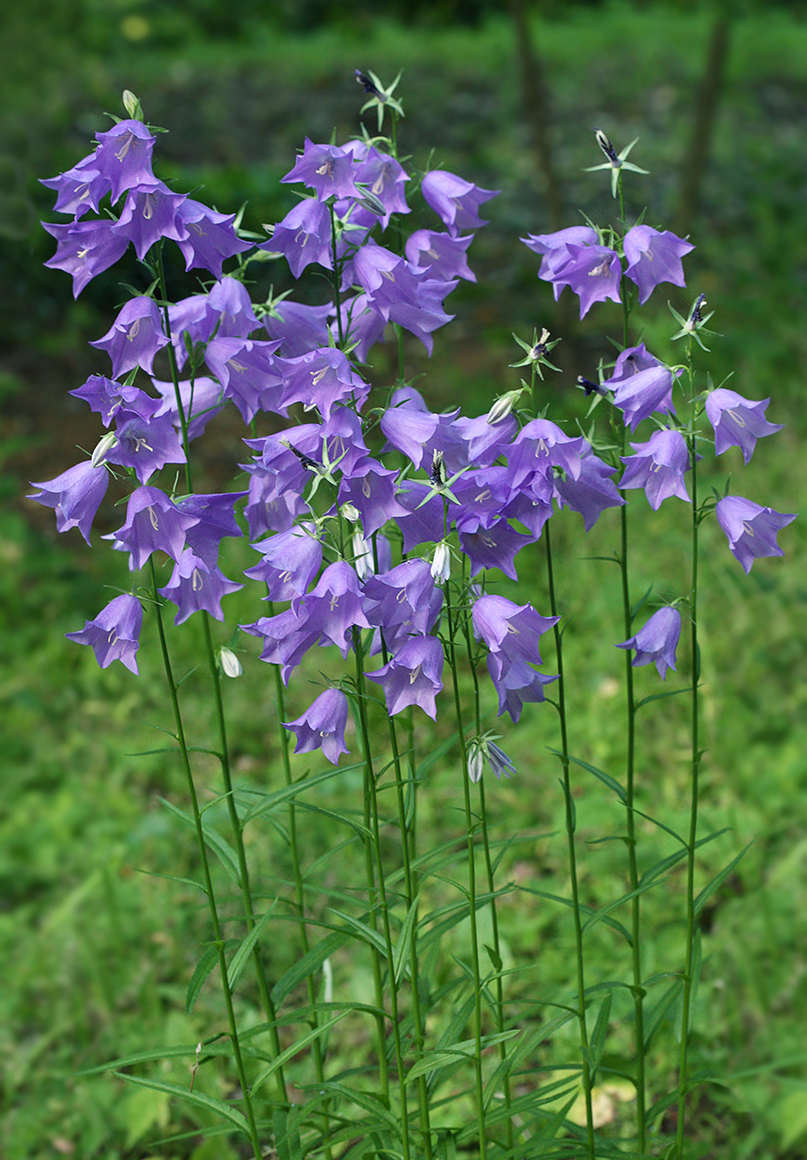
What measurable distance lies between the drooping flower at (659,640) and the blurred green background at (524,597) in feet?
1.45

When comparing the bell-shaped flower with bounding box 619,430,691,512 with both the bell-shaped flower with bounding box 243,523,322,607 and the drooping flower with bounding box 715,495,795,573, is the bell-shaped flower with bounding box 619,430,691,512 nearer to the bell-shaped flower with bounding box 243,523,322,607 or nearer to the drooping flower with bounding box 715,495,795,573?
the drooping flower with bounding box 715,495,795,573

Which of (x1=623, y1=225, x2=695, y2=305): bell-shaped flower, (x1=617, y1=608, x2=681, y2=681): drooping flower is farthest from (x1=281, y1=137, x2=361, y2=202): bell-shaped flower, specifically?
(x1=617, y1=608, x2=681, y2=681): drooping flower

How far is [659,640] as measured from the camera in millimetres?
1669

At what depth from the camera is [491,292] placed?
7.19 meters

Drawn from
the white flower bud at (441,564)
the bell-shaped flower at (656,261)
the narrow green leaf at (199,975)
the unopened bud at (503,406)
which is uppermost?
the bell-shaped flower at (656,261)

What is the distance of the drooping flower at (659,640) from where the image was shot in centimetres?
167

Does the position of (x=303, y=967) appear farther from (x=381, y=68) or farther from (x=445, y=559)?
(x=381, y=68)

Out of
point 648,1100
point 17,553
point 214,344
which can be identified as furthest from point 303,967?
point 17,553

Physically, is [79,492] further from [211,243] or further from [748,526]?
[748,526]

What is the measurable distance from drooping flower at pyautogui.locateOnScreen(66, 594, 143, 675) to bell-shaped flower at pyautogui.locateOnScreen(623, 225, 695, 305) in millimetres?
810

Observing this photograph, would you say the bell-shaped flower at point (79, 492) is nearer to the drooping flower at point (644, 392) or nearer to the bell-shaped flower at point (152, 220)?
the bell-shaped flower at point (152, 220)

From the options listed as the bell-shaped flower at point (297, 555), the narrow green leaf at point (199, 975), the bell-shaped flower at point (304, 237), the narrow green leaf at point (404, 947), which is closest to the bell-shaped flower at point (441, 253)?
the bell-shaped flower at point (304, 237)

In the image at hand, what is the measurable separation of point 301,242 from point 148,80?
11944 mm

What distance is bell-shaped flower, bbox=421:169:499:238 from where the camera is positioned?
1.72 m
